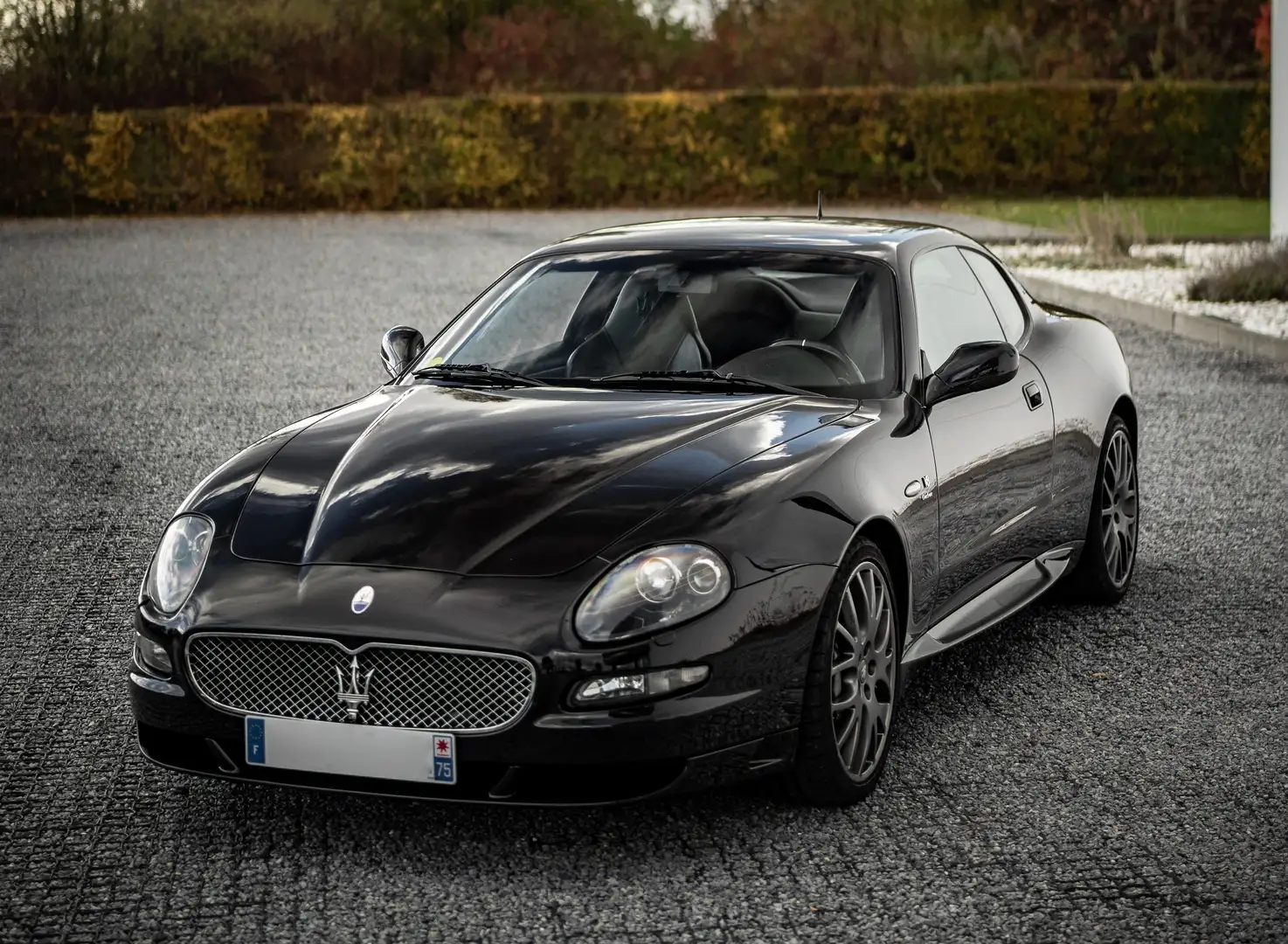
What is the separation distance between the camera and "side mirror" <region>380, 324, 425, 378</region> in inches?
237

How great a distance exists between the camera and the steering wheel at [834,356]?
→ 5.46 metres

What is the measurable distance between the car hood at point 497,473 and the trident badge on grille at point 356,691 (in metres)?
0.29

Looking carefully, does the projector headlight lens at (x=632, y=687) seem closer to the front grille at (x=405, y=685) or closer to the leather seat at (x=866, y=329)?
the front grille at (x=405, y=685)

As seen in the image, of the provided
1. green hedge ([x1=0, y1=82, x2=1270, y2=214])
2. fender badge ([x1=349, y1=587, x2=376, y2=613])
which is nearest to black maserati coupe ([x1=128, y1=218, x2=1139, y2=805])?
fender badge ([x1=349, y1=587, x2=376, y2=613])

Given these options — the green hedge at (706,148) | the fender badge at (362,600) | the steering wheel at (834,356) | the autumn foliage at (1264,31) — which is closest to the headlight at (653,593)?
the fender badge at (362,600)

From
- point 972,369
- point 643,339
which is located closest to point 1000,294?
point 972,369

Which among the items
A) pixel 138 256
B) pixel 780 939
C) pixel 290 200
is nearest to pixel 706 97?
pixel 290 200

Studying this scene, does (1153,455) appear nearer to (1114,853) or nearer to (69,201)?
(1114,853)

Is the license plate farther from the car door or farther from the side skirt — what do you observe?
the car door

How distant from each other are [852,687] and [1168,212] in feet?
91.5

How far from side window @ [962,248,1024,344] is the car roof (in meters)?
0.12

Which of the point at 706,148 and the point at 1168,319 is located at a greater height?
the point at 706,148

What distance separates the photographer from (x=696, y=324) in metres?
5.78

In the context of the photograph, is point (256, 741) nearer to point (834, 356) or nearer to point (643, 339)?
point (643, 339)
